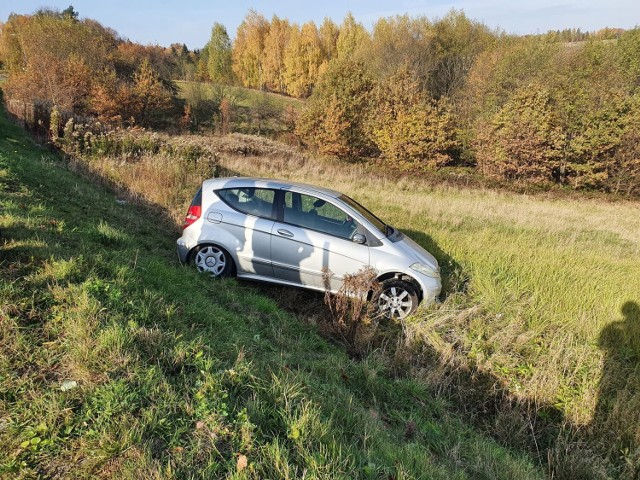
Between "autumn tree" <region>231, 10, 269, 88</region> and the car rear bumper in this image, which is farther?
"autumn tree" <region>231, 10, 269, 88</region>

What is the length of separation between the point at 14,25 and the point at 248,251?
72491mm

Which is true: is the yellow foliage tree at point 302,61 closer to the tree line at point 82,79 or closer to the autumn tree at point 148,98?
the tree line at point 82,79

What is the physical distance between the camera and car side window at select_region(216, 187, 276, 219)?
6004 millimetres

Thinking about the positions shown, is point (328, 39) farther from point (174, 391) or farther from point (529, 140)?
point (174, 391)

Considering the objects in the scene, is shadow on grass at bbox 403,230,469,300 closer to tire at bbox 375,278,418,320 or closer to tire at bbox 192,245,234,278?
tire at bbox 375,278,418,320

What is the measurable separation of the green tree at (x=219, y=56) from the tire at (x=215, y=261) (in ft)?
220

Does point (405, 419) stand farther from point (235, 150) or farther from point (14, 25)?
point (14, 25)

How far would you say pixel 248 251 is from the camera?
5.92 metres

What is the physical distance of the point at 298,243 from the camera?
5746 mm

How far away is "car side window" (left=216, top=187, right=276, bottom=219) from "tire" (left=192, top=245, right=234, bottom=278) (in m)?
0.74

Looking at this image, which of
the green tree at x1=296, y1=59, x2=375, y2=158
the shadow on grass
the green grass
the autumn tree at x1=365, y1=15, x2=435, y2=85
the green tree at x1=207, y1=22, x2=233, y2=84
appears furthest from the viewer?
the green tree at x1=207, y1=22, x2=233, y2=84

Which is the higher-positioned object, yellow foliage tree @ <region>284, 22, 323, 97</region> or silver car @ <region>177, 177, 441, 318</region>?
yellow foliage tree @ <region>284, 22, 323, 97</region>

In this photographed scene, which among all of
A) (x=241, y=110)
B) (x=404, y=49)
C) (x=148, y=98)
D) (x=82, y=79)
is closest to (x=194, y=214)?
(x=82, y=79)

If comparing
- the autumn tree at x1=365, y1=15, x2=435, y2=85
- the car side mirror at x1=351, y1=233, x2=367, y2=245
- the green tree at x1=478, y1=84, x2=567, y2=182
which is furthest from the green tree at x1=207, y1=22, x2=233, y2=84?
the car side mirror at x1=351, y1=233, x2=367, y2=245
